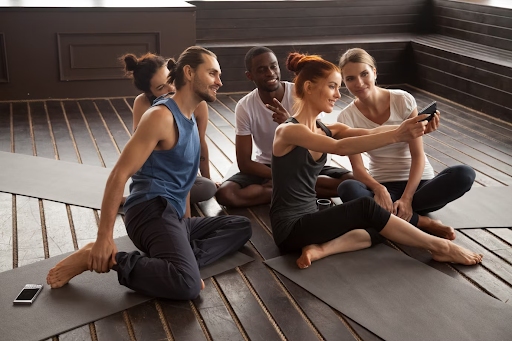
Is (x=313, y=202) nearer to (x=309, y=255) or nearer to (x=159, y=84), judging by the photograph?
(x=309, y=255)

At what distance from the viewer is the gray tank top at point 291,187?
2.37m

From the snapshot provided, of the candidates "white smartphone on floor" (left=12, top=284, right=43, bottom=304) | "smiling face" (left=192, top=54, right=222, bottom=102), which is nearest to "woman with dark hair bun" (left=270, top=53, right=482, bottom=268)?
"smiling face" (left=192, top=54, right=222, bottom=102)

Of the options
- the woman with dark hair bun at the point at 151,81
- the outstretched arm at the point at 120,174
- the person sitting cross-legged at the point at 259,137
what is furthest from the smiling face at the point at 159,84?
the outstretched arm at the point at 120,174

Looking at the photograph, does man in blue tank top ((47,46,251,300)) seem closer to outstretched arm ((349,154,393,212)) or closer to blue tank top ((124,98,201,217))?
blue tank top ((124,98,201,217))

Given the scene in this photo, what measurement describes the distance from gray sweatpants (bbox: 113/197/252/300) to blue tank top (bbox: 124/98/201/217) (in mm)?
38

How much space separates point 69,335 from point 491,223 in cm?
198

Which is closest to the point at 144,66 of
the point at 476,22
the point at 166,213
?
the point at 166,213

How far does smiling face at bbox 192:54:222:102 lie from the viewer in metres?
2.23

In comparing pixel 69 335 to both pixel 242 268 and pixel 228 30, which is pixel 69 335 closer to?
pixel 242 268

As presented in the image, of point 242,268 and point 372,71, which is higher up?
point 372,71

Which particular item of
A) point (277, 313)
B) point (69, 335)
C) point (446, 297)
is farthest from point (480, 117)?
point (69, 335)

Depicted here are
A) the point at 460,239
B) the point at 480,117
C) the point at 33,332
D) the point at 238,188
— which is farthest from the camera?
the point at 480,117

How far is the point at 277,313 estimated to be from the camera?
2.00 metres

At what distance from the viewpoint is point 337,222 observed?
7.53 feet
